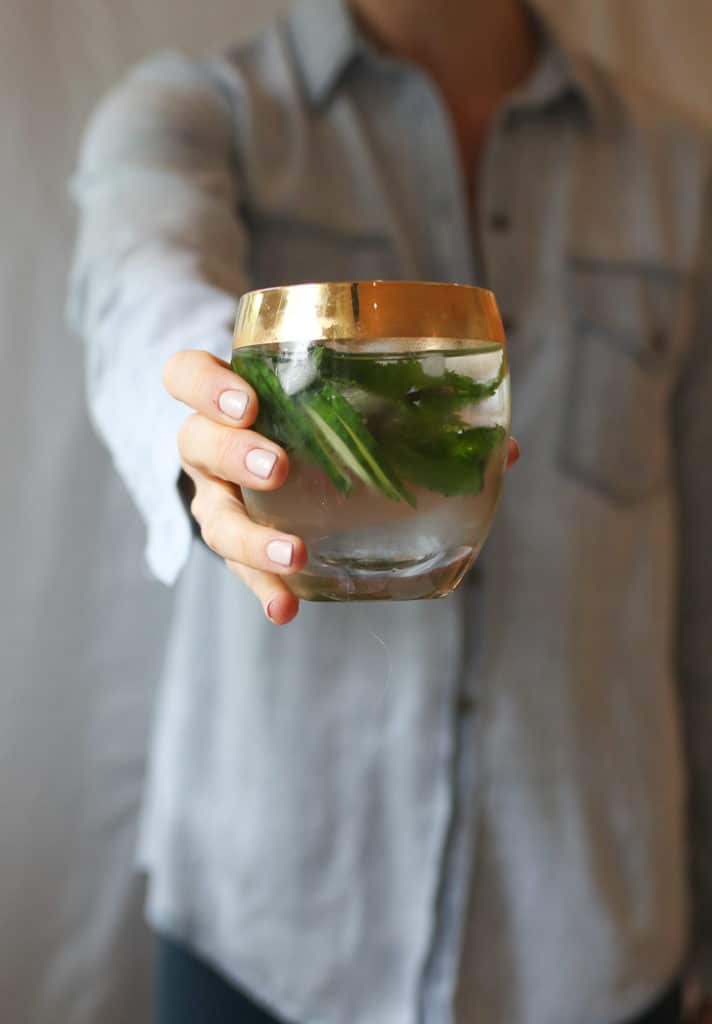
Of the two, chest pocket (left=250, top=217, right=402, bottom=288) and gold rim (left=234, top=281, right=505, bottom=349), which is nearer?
gold rim (left=234, top=281, right=505, bottom=349)

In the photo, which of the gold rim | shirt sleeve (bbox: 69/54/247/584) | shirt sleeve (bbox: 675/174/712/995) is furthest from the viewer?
shirt sleeve (bbox: 675/174/712/995)

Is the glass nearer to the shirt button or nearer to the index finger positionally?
the index finger

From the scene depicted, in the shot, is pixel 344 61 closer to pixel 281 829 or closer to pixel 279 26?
pixel 279 26

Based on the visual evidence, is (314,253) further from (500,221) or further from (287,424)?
(287,424)

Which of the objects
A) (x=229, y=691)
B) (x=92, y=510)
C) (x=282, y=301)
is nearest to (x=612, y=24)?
(x=92, y=510)

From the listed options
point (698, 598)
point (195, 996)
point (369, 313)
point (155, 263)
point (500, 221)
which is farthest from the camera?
point (698, 598)

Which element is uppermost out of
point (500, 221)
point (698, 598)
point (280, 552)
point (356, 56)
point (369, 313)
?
point (356, 56)

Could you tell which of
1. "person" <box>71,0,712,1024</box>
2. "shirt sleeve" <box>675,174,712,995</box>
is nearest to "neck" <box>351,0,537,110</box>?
"person" <box>71,0,712,1024</box>

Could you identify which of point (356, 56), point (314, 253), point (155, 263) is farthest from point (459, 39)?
point (155, 263)
